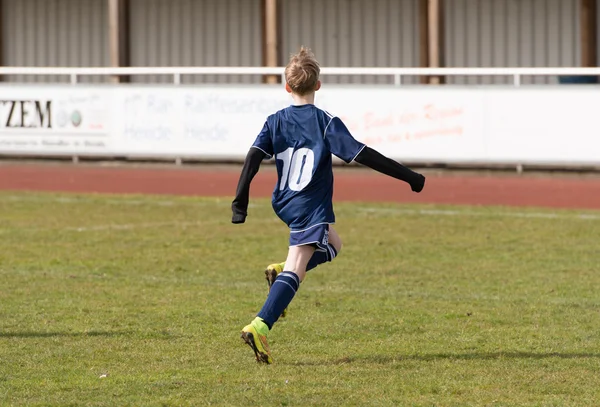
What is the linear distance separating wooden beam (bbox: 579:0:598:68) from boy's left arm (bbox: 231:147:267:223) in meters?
17.6

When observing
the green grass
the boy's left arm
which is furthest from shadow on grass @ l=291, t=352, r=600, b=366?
the boy's left arm

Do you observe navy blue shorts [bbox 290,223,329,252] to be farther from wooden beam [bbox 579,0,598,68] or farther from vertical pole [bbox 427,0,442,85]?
wooden beam [bbox 579,0,598,68]

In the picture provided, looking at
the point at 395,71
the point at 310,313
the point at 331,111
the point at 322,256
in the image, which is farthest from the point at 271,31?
the point at 322,256

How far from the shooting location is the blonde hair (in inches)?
275

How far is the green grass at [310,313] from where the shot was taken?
21.4 ft

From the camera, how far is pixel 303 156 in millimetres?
7164

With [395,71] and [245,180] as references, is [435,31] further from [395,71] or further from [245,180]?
[245,180]

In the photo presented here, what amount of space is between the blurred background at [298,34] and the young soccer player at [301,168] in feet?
51.0

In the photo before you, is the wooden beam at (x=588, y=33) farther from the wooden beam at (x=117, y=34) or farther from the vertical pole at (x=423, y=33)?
the wooden beam at (x=117, y=34)

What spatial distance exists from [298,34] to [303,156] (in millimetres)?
19822

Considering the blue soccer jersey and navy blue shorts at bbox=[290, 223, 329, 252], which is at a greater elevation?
the blue soccer jersey

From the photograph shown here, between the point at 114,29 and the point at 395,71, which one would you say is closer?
the point at 395,71

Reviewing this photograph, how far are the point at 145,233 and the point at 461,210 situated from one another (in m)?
3.91

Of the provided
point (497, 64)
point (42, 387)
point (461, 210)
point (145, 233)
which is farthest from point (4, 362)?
point (497, 64)
